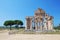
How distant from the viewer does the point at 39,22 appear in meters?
47.6

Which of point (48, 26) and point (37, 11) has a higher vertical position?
point (37, 11)

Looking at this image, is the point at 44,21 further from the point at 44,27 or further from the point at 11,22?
the point at 11,22

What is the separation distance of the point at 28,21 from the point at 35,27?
3110 mm

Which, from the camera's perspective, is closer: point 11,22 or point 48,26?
point 48,26

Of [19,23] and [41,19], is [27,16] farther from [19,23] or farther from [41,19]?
[19,23]

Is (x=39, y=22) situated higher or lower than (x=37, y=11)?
lower

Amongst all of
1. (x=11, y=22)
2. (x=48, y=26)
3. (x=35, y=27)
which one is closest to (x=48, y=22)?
(x=48, y=26)

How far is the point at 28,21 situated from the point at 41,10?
554 cm

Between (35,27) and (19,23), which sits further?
(19,23)

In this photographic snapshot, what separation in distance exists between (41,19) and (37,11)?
9.56 feet

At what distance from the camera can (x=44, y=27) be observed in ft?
160

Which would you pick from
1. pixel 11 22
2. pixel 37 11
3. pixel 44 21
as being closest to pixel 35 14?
pixel 37 11

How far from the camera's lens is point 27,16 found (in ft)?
155

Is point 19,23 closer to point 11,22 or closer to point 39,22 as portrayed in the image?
point 11,22
